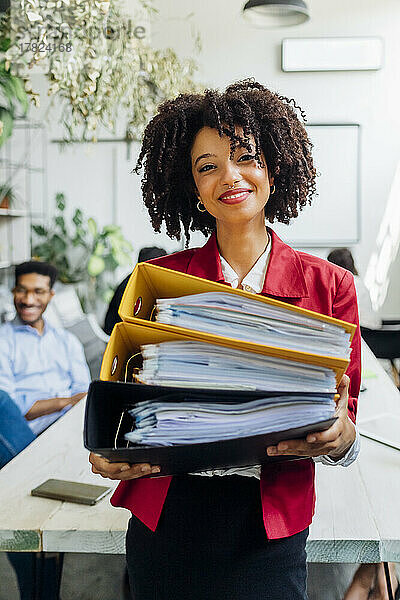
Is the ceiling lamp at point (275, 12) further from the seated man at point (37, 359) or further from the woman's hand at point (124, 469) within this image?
the woman's hand at point (124, 469)

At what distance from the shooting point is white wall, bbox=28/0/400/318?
6.72 metres

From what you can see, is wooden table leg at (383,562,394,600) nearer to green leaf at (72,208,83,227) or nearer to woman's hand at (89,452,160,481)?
woman's hand at (89,452,160,481)

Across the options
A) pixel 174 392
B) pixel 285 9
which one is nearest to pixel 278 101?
pixel 174 392

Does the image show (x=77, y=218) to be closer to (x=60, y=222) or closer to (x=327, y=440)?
(x=60, y=222)

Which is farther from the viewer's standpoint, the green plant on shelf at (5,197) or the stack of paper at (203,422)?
the green plant on shelf at (5,197)

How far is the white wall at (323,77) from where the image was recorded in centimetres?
672

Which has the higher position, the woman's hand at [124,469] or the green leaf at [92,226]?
the green leaf at [92,226]

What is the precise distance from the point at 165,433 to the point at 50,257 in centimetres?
591

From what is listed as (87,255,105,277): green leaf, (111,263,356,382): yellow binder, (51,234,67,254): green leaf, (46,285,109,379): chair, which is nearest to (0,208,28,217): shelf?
(46,285,109,379): chair

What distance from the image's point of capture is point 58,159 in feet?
23.1

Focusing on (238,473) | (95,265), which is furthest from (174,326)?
(95,265)

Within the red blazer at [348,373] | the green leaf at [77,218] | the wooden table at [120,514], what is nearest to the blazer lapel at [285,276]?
the red blazer at [348,373]

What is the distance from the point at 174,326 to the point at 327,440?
0.77 ft

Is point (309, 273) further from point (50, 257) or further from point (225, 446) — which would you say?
point (50, 257)
